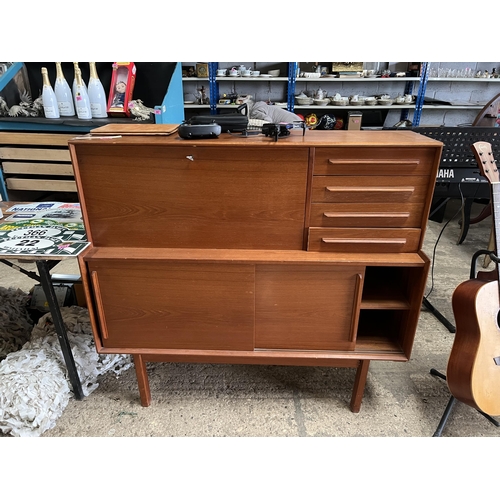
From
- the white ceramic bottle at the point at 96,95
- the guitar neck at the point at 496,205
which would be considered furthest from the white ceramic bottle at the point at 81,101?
the guitar neck at the point at 496,205

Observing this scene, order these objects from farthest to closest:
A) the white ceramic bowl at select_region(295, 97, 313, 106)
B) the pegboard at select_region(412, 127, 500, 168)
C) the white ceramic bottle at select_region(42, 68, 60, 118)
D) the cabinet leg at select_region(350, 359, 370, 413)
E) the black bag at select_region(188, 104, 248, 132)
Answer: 1. the white ceramic bowl at select_region(295, 97, 313, 106)
2. the white ceramic bottle at select_region(42, 68, 60, 118)
3. the pegboard at select_region(412, 127, 500, 168)
4. the cabinet leg at select_region(350, 359, 370, 413)
5. the black bag at select_region(188, 104, 248, 132)

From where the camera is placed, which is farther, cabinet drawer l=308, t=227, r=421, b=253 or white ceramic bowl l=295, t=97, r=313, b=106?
white ceramic bowl l=295, t=97, r=313, b=106

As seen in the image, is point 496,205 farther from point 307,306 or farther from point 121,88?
point 121,88

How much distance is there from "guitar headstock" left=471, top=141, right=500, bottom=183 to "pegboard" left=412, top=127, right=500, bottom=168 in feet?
1.41

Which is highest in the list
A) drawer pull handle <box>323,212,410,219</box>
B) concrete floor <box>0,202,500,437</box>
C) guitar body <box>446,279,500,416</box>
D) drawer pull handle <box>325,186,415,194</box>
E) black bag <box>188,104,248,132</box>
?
black bag <box>188,104,248,132</box>

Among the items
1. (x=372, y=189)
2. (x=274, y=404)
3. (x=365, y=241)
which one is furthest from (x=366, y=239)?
(x=274, y=404)

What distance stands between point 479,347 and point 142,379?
1271 millimetres

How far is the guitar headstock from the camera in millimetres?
1304

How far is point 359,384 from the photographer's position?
146 centimetres

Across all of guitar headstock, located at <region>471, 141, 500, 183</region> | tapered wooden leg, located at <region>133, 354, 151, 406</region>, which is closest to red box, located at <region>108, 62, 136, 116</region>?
tapered wooden leg, located at <region>133, 354, 151, 406</region>

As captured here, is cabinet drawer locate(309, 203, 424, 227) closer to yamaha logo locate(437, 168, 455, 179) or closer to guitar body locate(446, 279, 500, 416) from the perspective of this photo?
guitar body locate(446, 279, 500, 416)

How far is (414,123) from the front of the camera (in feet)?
13.1

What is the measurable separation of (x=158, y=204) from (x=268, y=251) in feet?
1.34

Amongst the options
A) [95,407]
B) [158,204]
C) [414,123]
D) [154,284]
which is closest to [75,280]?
[95,407]
